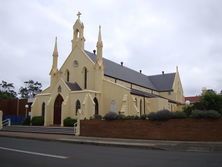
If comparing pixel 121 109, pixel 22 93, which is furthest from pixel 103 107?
pixel 22 93

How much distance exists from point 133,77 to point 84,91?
685 inches

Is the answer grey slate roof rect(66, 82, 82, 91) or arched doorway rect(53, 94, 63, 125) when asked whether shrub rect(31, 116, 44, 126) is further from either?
grey slate roof rect(66, 82, 82, 91)

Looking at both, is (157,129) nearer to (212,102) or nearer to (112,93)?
(212,102)

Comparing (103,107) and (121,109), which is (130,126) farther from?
(103,107)

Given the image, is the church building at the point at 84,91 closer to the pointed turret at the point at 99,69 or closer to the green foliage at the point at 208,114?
the pointed turret at the point at 99,69

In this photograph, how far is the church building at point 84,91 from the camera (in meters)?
40.4

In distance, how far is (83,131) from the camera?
28.0 meters

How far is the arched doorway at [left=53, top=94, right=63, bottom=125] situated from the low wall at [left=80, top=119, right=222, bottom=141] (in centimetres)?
1456

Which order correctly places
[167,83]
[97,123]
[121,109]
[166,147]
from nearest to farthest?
[166,147], [97,123], [121,109], [167,83]

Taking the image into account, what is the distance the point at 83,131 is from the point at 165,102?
2703 cm

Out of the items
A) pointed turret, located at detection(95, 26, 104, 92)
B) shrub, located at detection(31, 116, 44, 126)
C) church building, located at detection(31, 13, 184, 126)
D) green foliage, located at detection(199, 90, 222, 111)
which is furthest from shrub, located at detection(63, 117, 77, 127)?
green foliage, located at detection(199, 90, 222, 111)

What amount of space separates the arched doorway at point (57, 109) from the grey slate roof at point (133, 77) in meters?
7.79

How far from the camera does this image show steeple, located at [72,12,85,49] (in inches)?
1805

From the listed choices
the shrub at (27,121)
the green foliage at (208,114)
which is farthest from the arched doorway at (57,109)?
the green foliage at (208,114)
